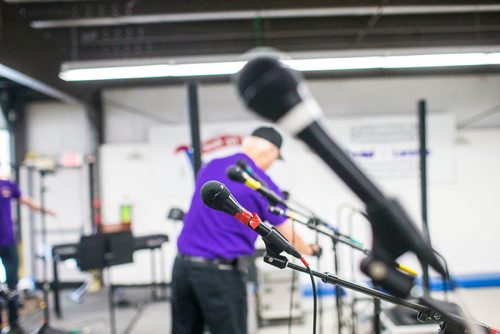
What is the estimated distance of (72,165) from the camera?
4.80 meters

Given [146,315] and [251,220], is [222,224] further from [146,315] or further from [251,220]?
[146,315]

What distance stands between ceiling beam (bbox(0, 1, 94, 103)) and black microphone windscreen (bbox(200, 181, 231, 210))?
2.71 m

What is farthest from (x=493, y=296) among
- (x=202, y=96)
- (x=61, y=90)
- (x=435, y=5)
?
(x=61, y=90)

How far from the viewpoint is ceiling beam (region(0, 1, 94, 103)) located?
8.91 ft

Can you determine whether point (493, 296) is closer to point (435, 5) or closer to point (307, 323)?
point (307, 323)

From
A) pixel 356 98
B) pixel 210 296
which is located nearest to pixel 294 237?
pixel 210 296

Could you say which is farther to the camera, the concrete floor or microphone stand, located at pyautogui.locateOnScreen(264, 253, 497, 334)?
the concrete floor

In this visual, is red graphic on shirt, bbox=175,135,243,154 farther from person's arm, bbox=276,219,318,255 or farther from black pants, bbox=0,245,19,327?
person's arm, bbox=276,219,318,255

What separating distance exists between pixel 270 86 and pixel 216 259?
1290mm

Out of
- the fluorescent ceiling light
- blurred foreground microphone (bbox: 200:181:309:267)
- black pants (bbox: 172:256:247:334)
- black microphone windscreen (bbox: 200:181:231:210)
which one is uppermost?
the fluorescent ceiling light

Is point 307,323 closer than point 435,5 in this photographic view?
No

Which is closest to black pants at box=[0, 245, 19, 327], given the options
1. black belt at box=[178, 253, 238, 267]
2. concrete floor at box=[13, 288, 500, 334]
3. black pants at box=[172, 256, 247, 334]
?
concrete floor at box=[13, 288, 500, 334]

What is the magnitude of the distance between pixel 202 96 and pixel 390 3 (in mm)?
2700

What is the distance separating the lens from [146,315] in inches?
153
